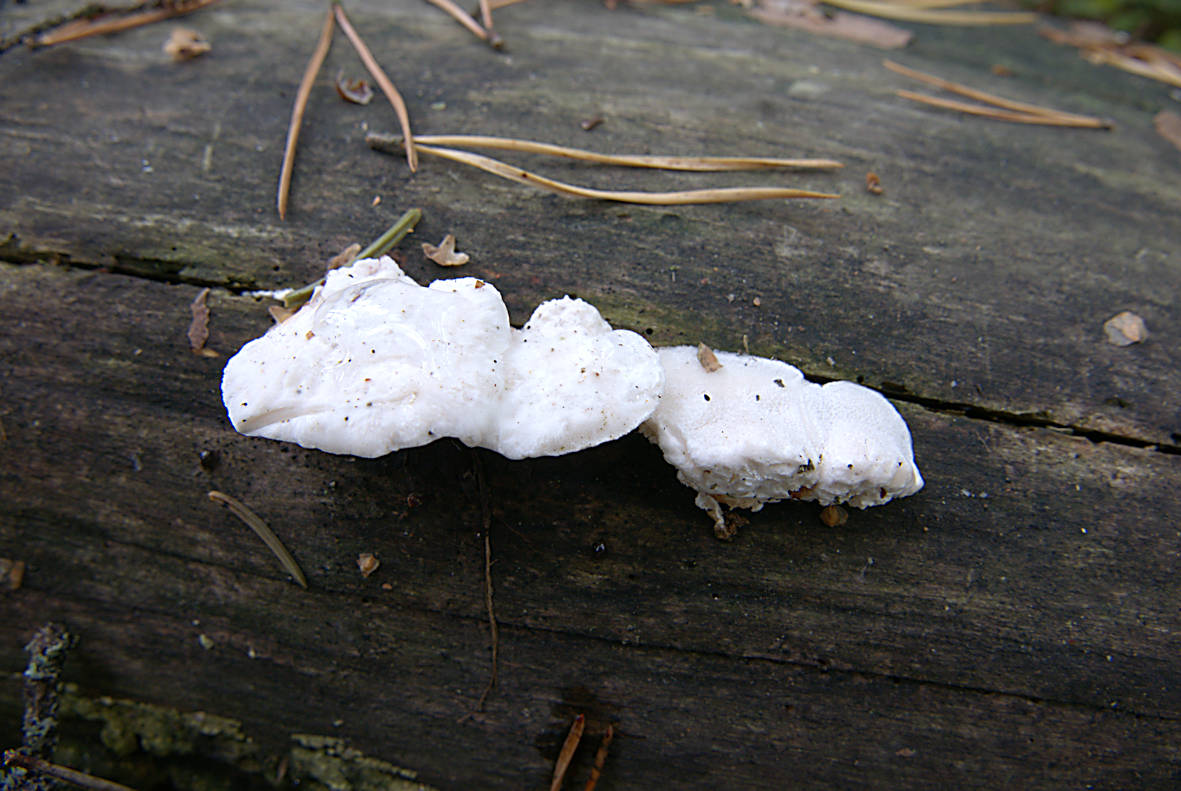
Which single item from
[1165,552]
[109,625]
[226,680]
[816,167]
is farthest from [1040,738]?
[109,625]

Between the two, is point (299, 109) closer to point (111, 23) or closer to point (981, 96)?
point (111, 23)

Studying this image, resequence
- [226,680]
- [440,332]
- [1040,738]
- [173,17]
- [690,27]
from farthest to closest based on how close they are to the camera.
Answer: [690,27]
[173,17]
[226,680]
[1040,738]
[440,332]

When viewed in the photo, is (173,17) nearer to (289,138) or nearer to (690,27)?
(289,138)

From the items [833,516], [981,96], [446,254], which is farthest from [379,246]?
[981,96]

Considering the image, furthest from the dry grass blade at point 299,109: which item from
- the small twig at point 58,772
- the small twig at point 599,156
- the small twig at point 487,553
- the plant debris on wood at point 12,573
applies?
the small twig at point 58,772

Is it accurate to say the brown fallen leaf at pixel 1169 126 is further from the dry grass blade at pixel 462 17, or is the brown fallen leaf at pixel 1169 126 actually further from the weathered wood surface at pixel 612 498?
the dry grass blade at pixel 462 17

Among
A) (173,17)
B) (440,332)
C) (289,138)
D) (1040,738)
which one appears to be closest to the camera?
(440,332)

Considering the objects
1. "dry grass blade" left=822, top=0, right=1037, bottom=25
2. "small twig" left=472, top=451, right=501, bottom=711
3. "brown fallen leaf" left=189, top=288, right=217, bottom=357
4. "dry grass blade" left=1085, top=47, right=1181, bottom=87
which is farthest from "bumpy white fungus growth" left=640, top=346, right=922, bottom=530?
"dry grass blade" left=1085, top=47, right=1181, bottom=87

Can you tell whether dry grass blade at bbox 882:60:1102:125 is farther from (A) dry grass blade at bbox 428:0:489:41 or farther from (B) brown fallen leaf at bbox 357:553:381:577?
(B) brown fallen leaf at bbox 357:553:381:577
